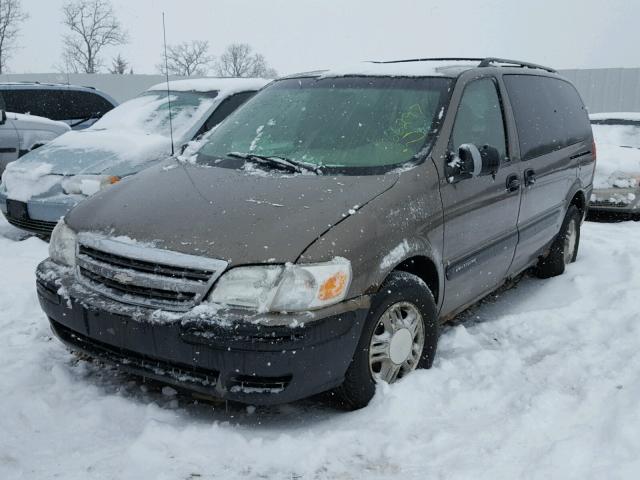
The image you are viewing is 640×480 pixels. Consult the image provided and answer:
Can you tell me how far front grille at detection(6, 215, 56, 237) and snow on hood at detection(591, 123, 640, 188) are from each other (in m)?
6.37

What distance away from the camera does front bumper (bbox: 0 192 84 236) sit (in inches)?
231

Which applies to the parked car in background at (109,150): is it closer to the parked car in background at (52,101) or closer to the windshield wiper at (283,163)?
the windshield wiper at (283,163)

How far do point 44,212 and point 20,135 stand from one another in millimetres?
3279

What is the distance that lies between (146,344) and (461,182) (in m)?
1.92

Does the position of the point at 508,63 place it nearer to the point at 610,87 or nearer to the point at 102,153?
the point at 102,153

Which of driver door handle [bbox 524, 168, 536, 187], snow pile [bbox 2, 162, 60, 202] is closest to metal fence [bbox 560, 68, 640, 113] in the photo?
driver door handle [bbox 524, 168, 536, 187]

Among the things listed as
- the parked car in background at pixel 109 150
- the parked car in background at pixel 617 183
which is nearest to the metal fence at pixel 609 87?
the parked car in background at pixel 617 183

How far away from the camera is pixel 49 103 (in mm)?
10578

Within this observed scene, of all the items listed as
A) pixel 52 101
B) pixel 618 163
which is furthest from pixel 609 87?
pixel 52 101

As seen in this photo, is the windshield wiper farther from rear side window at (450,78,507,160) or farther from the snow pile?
the snow pile

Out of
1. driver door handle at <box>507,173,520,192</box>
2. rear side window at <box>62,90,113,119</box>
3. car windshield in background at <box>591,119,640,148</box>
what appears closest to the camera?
driver door handle at <box>507,173,520,192</box>

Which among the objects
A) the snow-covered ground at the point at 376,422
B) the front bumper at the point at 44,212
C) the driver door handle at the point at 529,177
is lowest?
the snow-covered ground at the point at 376,422

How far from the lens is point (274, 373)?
268cm

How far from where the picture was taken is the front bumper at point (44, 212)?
5.86 m
